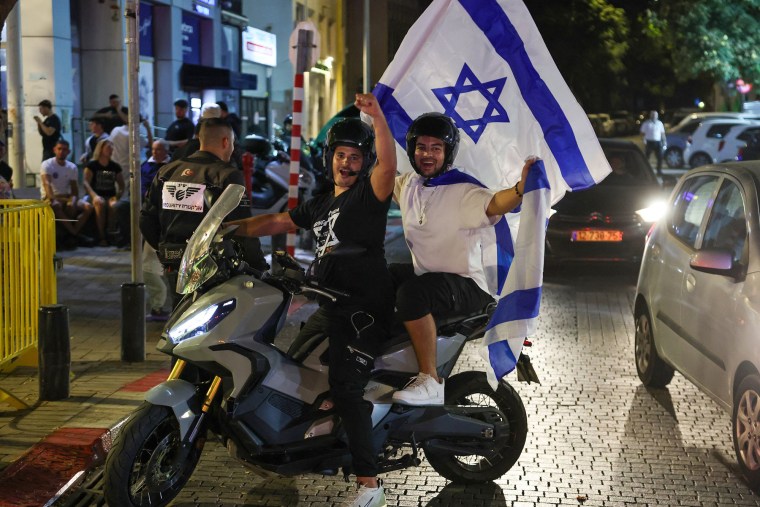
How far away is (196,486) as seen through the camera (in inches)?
227

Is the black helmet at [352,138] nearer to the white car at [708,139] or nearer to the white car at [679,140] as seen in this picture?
the white car at [708,139]

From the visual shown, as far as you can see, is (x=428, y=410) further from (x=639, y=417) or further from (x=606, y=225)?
(x=606, y=225)

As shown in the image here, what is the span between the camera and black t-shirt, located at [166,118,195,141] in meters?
16.5

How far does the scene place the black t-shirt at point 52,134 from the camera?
60.0 feet

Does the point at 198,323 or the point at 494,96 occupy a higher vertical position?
Answer: the point at 494,96

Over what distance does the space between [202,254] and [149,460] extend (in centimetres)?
97

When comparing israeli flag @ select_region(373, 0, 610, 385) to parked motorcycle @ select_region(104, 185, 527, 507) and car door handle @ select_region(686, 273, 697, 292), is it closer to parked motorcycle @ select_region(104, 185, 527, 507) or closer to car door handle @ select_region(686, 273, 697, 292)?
parked motorcycle @ select_region(104, 185, 527, 507)

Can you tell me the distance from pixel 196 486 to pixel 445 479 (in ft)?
4.37

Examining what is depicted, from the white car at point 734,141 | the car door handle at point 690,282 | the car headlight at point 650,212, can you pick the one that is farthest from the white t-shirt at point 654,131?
the car door handle at point 690,282

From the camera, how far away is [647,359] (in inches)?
321

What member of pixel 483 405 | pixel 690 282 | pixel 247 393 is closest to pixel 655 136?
pixel 690 282

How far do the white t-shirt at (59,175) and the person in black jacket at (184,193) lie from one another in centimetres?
867

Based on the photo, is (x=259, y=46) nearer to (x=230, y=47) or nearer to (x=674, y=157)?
(x=230, y=47)

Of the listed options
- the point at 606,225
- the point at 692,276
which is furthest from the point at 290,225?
the point at 606,225
